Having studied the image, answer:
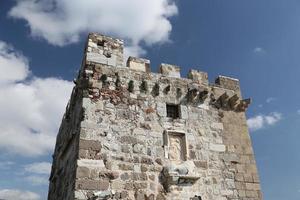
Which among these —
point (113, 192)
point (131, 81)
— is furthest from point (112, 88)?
point (113, 192)

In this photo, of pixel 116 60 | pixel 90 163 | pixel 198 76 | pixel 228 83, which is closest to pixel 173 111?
pixel 198 76

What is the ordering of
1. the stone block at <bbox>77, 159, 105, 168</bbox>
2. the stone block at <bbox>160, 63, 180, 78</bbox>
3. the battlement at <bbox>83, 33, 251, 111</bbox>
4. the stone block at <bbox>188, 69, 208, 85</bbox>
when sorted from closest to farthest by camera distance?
1. the stone block at <bbox>77, 159, 105, 168</bbox>
2. the battlement at <bbox>83, 33, 251, 111</bbox>
3. the stone block at <bbox>160, 63, 180, 78</bbox>
4. the stone block at <bbox>188, 69, 208, 85</bbox>

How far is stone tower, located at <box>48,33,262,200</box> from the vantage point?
6.32 m

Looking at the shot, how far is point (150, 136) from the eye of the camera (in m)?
6.95

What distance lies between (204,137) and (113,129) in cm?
222

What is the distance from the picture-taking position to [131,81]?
7332mm

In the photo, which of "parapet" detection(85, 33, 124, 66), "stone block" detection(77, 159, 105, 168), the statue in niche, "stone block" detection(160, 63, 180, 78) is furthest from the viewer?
"stone block" detection(160, 63, 180, 78)

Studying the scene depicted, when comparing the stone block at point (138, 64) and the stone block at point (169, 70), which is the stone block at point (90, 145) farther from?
the stone block at point (169, 70)

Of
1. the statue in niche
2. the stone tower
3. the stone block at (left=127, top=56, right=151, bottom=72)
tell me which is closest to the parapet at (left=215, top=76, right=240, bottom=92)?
the stone tower

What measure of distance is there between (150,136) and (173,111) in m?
1.02

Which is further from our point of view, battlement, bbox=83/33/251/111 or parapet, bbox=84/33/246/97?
parapet, bbox=84/33/246/97

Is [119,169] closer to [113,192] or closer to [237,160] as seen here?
[113,192]

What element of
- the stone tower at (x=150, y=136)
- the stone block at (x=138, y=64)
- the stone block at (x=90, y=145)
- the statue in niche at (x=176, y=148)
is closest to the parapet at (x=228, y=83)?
the stone tower at (x=150, y=136)

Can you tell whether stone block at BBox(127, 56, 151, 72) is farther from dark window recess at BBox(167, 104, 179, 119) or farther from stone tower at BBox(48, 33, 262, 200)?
dark window recess at BBox(167, 104, 179, 119)
